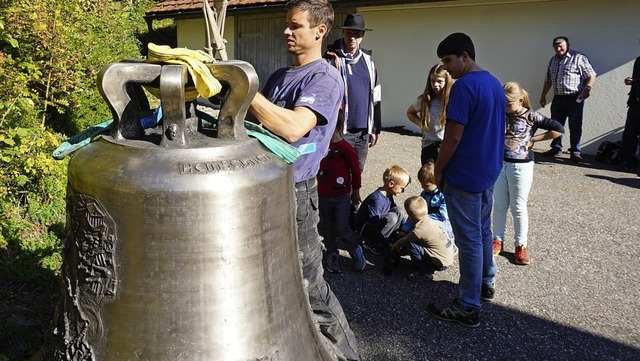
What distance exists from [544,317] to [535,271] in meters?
0.80

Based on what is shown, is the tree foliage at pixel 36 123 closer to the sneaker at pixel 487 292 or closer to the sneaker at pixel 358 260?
the sneaker at pixel 358 260

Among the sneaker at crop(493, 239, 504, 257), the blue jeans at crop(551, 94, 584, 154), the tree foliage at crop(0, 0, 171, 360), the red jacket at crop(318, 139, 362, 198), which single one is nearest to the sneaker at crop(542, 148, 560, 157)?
the blue jeans at crop(551, 94, 584, 154)

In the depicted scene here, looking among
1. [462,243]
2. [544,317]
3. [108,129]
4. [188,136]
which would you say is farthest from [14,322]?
[544,317]

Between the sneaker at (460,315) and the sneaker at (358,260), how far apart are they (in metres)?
0.86

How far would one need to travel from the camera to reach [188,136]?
1524 millimetres

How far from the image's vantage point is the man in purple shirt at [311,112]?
7.06ft

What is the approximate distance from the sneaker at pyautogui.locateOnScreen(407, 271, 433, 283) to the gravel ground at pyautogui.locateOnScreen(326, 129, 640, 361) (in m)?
0.05

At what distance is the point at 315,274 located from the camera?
104 inches

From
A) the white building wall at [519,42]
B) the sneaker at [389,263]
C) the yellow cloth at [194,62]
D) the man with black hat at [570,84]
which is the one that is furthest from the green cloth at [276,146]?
the white building wall at [519,42]

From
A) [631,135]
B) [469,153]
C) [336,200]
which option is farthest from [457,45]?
[631,135]

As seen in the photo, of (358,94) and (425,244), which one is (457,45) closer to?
(425,244)

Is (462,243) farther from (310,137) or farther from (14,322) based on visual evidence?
(14,322)

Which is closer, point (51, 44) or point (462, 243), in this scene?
point (462, 243)

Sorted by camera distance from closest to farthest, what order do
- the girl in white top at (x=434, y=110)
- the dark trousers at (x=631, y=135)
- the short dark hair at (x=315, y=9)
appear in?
the short dark hair at (x=315, y=9) < the girl in white top at (x=434, y=110) < the dark trousers at (x=631, y=135)
